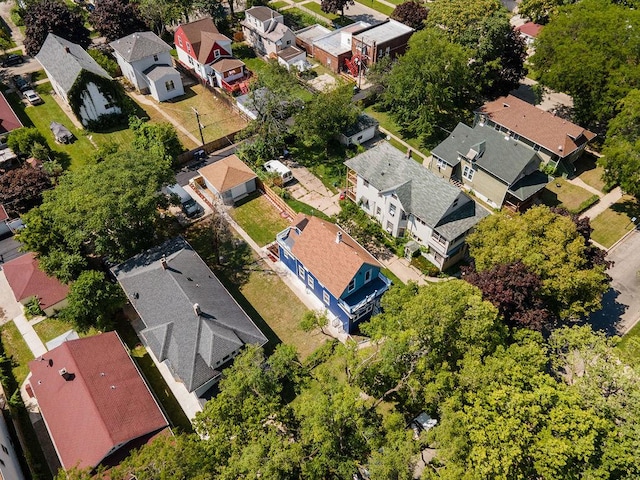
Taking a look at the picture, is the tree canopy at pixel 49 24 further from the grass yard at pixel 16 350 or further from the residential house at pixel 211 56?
the grass yard at pixel 16 350

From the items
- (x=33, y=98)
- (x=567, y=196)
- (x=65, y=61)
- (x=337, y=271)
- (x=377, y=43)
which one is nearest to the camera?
(x=337, y=271)

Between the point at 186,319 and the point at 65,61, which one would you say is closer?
the point at 186,319

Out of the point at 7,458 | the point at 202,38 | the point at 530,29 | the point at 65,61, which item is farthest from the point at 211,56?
the point at 7,458

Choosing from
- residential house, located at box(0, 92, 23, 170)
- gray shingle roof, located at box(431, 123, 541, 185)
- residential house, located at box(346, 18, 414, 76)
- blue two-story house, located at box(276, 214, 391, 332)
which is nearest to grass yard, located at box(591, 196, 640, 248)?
gray shingle roof, located at box(431, 123, 541, 185)

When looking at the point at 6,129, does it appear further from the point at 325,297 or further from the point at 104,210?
the point at 325,297

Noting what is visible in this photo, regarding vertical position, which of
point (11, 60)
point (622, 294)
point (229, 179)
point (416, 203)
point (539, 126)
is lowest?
point (622, 294)

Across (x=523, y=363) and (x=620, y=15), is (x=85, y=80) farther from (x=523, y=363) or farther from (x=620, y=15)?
(x=620, y=15)

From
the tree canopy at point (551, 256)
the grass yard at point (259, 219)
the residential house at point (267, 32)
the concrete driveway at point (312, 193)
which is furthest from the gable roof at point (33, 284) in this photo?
the residential house at point (267, 32)

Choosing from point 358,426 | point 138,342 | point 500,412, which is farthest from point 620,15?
point 138,342
